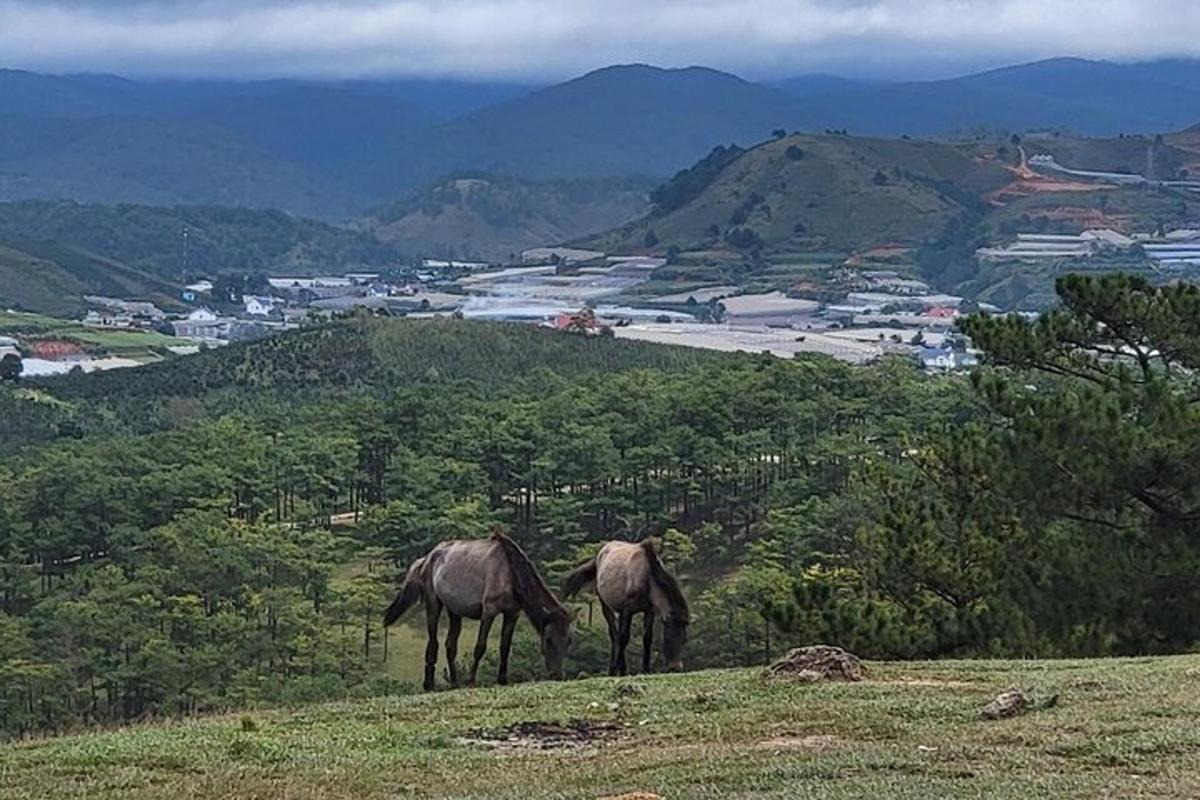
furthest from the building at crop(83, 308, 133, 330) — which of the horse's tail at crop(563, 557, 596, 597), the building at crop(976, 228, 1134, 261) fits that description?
the horse's tail at crop(563, 557, 596, 597)

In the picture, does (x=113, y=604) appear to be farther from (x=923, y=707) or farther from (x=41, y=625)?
(x=923, y=707)

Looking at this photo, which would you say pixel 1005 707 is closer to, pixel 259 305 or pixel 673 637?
pixel 673 637

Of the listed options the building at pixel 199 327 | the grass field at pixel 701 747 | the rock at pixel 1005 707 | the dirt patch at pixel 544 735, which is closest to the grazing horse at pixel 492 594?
the grass field at pixel 701 747

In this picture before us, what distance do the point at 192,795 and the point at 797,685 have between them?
4848 millimetres

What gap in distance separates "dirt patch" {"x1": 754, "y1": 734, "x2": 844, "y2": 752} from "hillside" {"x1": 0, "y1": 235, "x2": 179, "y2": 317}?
108 metres

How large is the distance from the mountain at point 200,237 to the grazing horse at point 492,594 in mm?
154670

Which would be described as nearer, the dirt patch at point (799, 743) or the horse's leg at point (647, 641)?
the dirt patch at point (799, 743)

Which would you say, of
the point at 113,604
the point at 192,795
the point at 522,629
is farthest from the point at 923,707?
the point at 113,604

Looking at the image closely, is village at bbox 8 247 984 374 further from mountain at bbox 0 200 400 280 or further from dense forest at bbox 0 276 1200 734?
mountain at bbox 0 200 400 280

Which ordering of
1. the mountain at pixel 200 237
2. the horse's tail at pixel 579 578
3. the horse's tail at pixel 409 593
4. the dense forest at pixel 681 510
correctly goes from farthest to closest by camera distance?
the mountain at pixel 200 237 → the dense forest at pixel 681 510 → the horse's tail at pixel 579 578 → the horse's tail at pixel 409 593

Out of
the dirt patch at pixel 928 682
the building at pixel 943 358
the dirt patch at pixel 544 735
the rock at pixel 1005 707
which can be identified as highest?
the rock at pixel 1005 707

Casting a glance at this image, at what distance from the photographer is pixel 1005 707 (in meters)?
9.95

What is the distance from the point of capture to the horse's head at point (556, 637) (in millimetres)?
14422

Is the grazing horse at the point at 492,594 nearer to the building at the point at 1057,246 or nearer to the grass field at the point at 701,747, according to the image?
the grass field at the point at 701,747
